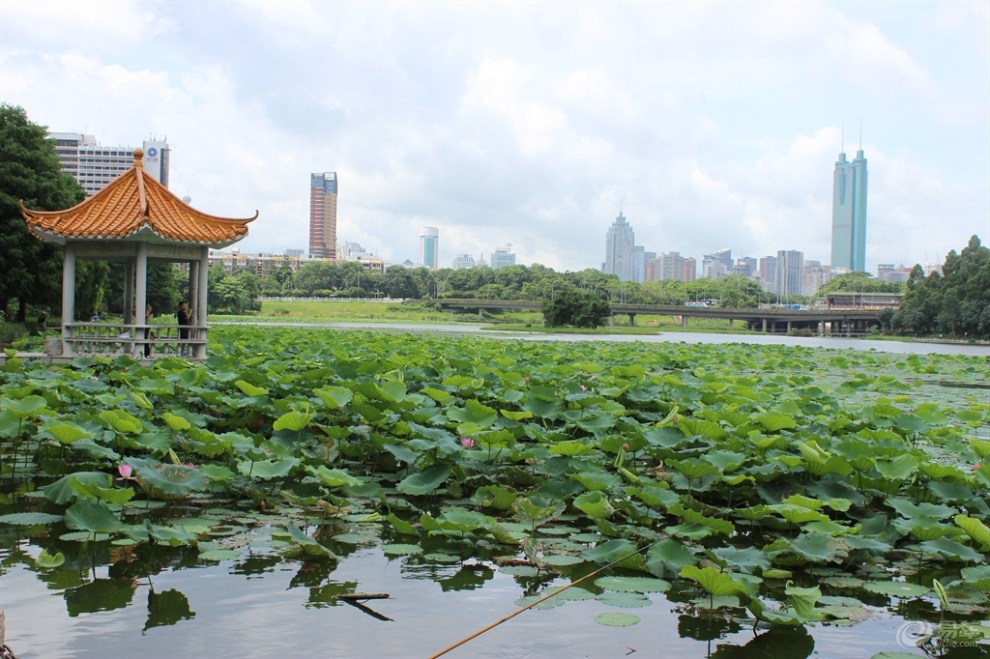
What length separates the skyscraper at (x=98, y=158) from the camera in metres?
120

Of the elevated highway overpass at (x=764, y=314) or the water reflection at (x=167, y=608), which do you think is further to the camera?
the elevated highway overpass at (x=764, y=314)

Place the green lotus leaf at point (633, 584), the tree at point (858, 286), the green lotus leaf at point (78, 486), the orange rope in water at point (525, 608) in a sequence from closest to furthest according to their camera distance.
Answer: the orange rope in water at point (525, 608) < the green lotus leaf at point (633, 584) < the green lotus leaf at point (78, 486) < the tree at point (858, 286)

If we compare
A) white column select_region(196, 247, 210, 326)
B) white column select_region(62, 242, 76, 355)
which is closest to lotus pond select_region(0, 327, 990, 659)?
white column select_region(62, 242, 76, 355)

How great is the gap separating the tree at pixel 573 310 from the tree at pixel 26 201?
36.9m

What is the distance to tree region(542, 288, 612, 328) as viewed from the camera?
56.6 meters

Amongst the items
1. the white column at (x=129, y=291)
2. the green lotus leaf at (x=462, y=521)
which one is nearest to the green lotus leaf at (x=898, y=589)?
the green lotus leaf at (x=462, y=521)

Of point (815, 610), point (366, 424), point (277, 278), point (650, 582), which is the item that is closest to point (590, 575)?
point (650, 582)

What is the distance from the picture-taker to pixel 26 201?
70.2 feet

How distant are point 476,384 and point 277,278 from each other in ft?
381

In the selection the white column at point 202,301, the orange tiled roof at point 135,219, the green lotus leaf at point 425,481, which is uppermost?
the orange tiled roof at point 135,219

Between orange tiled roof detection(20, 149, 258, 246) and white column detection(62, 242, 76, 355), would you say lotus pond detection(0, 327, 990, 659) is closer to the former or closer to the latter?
orange tiled roof detection(20, 149, 258, 246)

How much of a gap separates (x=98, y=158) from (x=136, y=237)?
126336mm

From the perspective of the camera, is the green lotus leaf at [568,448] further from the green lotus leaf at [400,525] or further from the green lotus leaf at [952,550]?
the green lotus leaf at [952,550]

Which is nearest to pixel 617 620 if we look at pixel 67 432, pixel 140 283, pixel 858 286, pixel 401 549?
pixel 401 549
